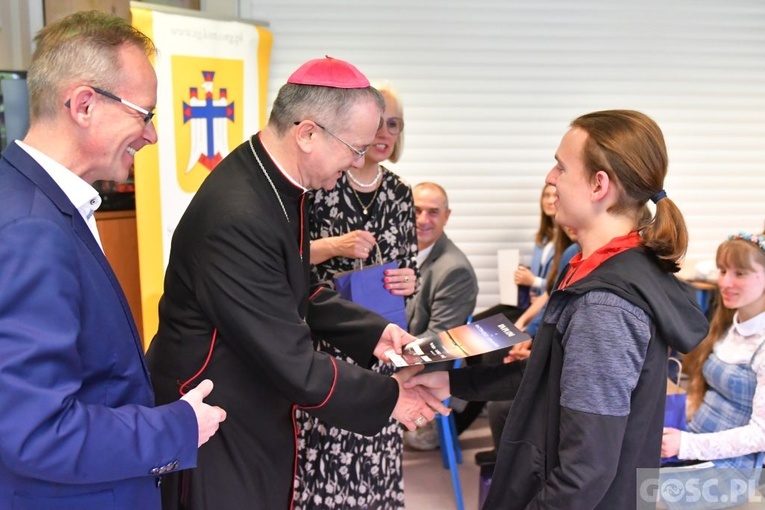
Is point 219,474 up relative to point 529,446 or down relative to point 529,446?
down

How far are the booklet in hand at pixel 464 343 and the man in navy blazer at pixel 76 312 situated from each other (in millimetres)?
625

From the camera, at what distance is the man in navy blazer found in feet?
3.62

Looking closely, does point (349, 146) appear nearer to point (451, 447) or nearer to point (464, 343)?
point (464, 343)

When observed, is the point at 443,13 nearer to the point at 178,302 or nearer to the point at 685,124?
the point at 685,124

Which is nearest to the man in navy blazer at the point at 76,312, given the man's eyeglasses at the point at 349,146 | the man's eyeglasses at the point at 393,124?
the man's eyeglasses at the point at 349,146

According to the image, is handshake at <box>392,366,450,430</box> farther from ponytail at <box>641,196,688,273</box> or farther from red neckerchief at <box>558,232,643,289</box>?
ponytail at <box>641,196,688,273</box>

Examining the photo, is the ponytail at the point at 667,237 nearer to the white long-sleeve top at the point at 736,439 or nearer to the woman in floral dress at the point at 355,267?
the woman in floral dress at the point at 355,267

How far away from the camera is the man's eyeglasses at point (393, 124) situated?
9.07 feet

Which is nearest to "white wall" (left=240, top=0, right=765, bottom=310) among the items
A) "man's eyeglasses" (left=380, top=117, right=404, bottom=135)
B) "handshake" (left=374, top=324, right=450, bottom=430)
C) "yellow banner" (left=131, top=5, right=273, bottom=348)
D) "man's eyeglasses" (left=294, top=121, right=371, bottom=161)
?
"yellow banner" (left=131, top=5, right=273, bottom=348)

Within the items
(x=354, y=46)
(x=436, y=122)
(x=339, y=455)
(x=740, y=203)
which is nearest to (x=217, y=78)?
(x=354, y=46)

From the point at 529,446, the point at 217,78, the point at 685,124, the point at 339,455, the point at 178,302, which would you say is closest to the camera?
the point at 529,446

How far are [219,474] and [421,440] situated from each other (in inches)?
96.0

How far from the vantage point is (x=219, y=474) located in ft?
5.82

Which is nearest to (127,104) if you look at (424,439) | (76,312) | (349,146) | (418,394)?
(76,312)
